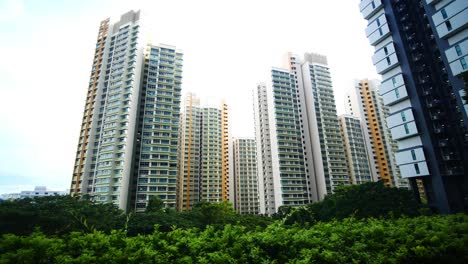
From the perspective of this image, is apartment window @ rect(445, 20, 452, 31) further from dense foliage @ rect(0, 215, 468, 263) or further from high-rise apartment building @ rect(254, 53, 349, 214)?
high-rise apartment building @ rect(254, 53, 349, 214)

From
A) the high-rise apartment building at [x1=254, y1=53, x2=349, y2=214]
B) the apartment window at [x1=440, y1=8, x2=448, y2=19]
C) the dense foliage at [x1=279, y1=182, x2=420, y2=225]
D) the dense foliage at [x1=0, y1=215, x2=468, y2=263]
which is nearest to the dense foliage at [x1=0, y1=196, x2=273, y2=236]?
the dense foliage at [x1=0, y1=215, x2=468, y2=263]

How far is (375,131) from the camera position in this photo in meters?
87.2

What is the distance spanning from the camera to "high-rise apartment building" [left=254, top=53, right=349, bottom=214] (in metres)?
66.6

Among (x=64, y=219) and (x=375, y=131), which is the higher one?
(x=375, y=131)

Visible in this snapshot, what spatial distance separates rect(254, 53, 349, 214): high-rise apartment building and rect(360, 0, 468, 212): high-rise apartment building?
35132mm

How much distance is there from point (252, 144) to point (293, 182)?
38.1 metres

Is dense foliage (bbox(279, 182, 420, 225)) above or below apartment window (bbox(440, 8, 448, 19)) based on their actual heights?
below

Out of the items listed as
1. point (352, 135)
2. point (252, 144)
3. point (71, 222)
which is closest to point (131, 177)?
point (71, 222)

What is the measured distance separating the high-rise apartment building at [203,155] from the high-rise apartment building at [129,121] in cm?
2499

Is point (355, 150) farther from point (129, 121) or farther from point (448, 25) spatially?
point (129, 121)

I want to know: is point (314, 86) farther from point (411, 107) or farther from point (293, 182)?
point (411, 107)

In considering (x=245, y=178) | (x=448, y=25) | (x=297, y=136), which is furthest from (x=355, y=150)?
(x=448, y=25)

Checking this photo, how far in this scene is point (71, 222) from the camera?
22062 mm

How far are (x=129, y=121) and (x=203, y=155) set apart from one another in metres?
37.1
